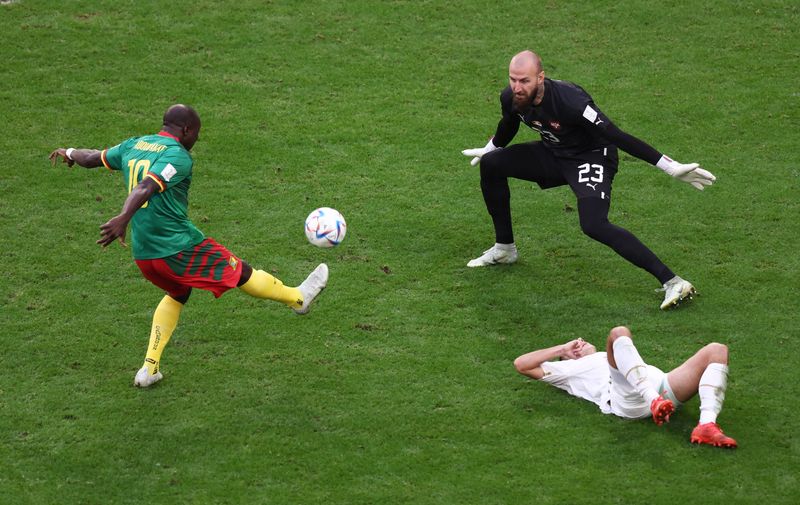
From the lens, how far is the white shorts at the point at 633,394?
23.9ft

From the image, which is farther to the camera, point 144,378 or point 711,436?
point 144,378

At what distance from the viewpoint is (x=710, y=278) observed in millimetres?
9375

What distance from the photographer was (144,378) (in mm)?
7934

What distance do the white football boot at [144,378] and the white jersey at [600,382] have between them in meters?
2.94

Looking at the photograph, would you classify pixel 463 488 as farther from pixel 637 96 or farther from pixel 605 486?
pixel 637 96

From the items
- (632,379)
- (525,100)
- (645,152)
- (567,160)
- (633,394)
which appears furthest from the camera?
(567,160)

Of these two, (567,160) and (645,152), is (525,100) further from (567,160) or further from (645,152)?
(645,152)

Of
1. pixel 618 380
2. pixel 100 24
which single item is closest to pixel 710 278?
pixel 618 380

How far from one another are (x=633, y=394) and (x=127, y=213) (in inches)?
144

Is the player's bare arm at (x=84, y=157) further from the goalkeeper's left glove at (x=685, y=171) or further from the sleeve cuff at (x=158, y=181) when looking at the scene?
the goalkeeper's left glove at (x=685, y=171)

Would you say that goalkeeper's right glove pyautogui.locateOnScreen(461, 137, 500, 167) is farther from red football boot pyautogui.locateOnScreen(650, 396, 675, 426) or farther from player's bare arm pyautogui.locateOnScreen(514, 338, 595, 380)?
red football boot pyautogui.locateOnScreen(650, 396, 675, 426)

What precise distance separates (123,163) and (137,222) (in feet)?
1.47

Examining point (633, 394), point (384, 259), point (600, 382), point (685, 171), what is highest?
point (685, 171)

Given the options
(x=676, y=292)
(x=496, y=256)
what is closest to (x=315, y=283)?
(x=496, y=256)
